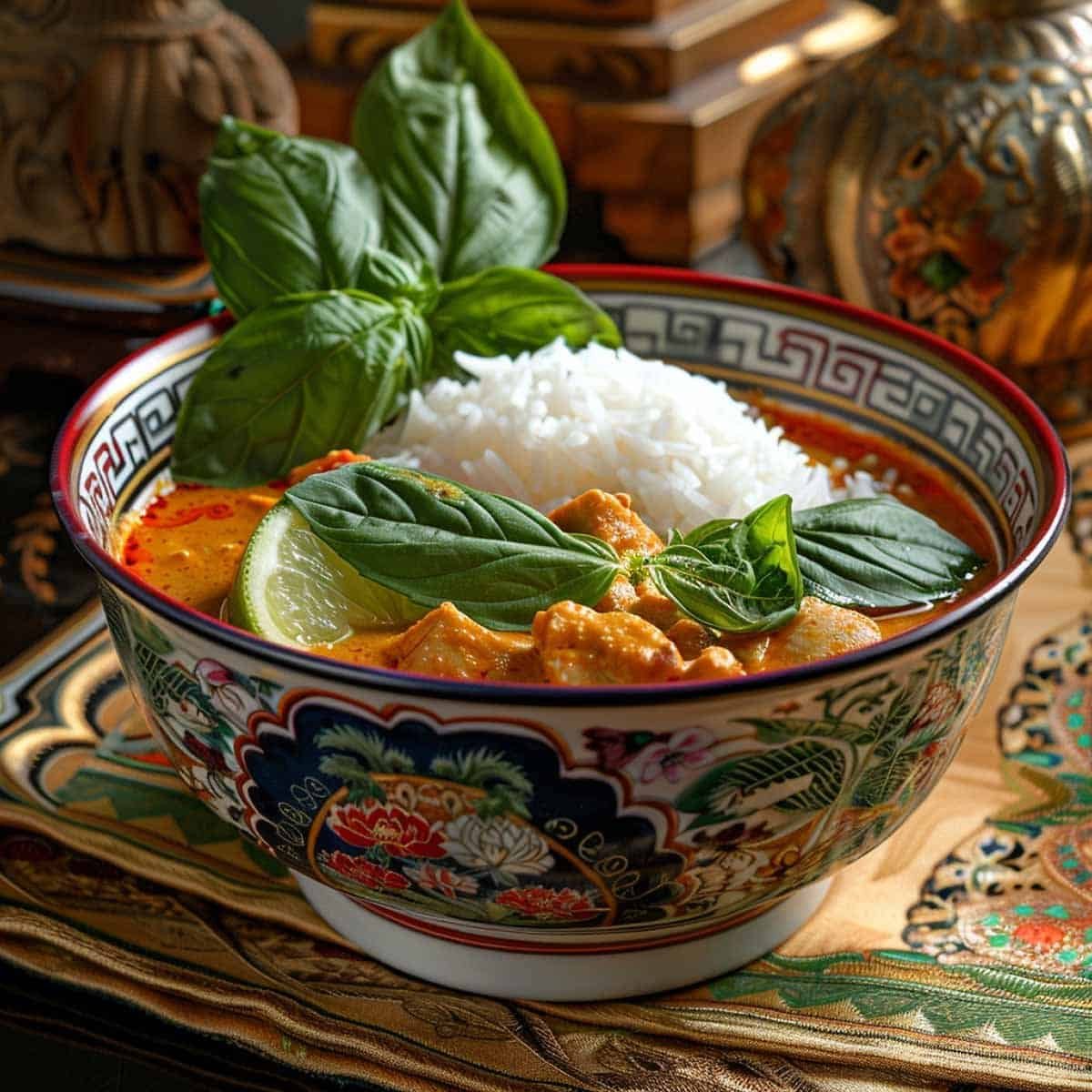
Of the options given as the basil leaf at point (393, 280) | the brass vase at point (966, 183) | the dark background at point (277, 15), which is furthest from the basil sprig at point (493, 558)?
the dark background at point (277, 15)

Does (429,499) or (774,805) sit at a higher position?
(429,499)

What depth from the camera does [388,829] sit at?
3.45 ft

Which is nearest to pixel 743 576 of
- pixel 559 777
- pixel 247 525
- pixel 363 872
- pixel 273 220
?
pixel 559 777

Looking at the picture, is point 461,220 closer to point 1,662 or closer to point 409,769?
point 1,662

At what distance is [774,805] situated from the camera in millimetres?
1050

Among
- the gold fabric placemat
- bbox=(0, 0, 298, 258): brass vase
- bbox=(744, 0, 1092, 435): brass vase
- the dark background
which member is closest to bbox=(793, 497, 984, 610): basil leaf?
the gold fabric placemat

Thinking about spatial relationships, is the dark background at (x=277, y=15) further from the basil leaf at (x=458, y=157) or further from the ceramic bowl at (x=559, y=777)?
the ceramic bowl at (x=559, y=777)

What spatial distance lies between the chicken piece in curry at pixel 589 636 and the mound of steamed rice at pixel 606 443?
0.11 m

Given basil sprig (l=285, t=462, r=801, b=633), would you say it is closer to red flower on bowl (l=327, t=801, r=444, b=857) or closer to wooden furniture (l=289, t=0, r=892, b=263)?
red flower on bowl (l=327, t=801, r=444, b=857)

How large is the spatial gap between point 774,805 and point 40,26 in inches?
65.7

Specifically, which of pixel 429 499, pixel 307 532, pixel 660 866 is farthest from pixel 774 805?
pixel 307 532

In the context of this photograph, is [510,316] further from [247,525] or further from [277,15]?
[277,15]

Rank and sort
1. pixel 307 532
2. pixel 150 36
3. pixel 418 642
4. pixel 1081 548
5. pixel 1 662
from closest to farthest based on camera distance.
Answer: pixel 418 642
pixel 307 532
pixel 1 662
pixel 1081 548
pixel 150 36

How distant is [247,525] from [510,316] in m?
0.35
